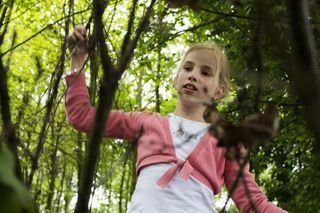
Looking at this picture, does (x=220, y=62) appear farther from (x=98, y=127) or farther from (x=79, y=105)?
(x=98, y=127)

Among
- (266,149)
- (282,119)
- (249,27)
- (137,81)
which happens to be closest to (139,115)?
(249,27)

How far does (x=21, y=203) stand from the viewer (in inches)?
17.3

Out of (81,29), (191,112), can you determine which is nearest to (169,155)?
(191,112)

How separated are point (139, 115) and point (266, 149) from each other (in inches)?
202

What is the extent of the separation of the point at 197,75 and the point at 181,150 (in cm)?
33

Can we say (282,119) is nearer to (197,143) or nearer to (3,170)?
(197,143)

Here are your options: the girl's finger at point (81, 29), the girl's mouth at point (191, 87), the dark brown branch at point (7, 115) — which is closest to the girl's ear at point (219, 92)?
the girl's mouth at point (191, 87)

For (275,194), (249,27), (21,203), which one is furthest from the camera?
(275,194)

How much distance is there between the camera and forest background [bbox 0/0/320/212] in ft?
1.61

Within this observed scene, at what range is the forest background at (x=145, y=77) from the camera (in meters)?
0.49

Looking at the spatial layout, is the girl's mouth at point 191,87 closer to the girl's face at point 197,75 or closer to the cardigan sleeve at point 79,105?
the girl's face at point 197,75

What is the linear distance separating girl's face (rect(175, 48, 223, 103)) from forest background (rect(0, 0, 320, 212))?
13 cm

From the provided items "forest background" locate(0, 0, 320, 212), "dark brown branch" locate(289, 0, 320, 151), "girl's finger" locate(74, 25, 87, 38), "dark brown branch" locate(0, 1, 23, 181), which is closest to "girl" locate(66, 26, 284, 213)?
"forest background" locate(0, 0, 320, 212)

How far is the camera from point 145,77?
781 cm
